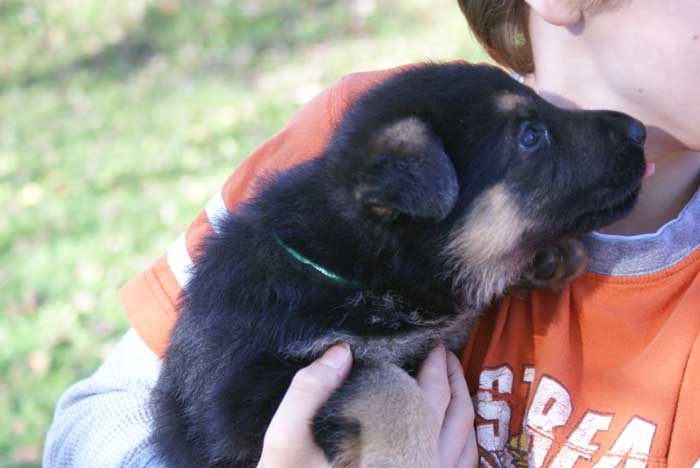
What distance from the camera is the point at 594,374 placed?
2.47m

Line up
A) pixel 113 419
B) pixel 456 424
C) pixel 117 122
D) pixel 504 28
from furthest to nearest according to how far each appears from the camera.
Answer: pixel 117 122 → pixel 504 28 → pixel 113 419 → pixel 456 424

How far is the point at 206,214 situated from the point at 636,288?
140 centimetres

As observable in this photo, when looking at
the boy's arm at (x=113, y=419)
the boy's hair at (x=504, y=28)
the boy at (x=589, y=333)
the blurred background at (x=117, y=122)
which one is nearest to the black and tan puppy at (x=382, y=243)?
the boy at (x=589, y=333)

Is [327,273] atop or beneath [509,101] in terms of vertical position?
beneath

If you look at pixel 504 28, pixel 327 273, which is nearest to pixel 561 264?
pixel 327 273

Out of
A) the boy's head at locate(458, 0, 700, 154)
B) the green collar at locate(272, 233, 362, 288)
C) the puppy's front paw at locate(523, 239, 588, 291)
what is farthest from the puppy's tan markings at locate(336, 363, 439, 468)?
the boy's head at locate(458, 0, 700, 154)

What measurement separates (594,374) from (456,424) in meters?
0.42

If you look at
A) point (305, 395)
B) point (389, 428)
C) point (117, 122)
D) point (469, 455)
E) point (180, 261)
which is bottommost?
point (117, 122)

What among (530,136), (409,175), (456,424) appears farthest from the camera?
(530,136)

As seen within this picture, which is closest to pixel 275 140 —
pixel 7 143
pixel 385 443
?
pixel 385 443

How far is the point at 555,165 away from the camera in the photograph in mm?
2531

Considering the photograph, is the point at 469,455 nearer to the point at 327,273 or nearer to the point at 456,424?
the point at 456,424

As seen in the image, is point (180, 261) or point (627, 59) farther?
point (180, 261)

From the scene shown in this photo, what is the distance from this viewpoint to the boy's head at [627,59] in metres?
2.38
